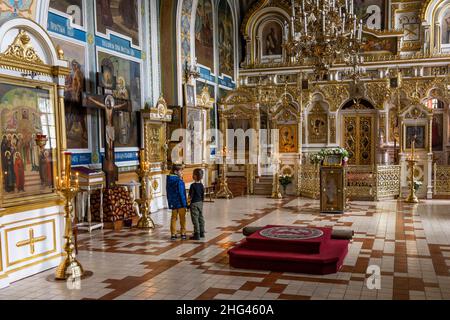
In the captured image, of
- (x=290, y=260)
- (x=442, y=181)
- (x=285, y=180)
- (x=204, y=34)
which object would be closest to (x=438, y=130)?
(x=442, y=181)

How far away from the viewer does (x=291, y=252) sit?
699 cm

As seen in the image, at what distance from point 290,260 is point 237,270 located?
797 mm

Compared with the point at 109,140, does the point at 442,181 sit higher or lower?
lower

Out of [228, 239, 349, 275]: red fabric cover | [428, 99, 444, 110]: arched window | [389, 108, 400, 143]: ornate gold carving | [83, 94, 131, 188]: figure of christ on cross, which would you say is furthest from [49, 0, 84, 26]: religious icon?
[428, 99, 444, 110]: arched window

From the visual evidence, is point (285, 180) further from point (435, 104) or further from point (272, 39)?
point (272, 39)

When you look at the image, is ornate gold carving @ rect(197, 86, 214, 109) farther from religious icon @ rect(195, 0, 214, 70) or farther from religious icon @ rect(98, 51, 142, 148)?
religious icon @ rect(98, 51, 142, 148)

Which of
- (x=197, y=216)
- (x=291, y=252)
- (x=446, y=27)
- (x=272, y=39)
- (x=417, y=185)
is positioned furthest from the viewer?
(x=272, y=39)

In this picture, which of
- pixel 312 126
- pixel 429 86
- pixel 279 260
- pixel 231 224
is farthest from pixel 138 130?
pixel 429 86

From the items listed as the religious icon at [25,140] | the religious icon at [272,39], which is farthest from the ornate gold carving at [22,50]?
the religious icon at [272,39]

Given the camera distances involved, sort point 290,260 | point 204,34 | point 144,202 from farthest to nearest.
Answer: point 204,34 → point 144,202 → point 290,260

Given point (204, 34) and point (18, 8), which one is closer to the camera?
point (18, 8)

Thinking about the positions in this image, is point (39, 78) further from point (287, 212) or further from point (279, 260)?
point (287, 212)

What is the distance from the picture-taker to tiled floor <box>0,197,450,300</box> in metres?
5.72

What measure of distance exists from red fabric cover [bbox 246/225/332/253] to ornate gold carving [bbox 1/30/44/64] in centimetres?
428
